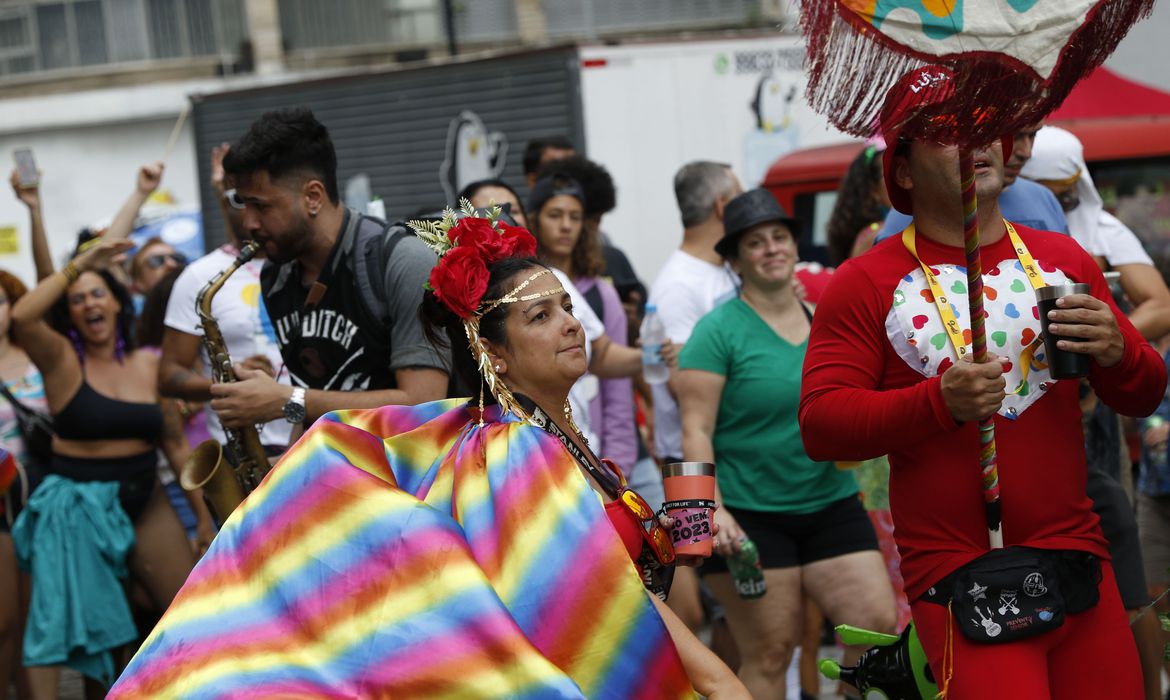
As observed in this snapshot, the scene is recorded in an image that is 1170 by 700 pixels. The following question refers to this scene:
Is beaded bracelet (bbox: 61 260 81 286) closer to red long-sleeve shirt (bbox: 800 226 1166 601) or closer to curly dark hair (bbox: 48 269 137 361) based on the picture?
curly dark hair (bbox: 48 269 137 361)

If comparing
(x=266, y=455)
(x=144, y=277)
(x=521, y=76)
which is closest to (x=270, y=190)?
(x=266, y=455)


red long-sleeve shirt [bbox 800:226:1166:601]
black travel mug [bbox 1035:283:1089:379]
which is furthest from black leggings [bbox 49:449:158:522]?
black travel mug [bbox 1035:283:1089:379]

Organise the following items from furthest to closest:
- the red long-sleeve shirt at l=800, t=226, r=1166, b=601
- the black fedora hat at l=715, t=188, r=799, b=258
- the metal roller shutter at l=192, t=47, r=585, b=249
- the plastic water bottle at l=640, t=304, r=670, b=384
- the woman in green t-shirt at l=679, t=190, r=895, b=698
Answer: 1. the metal roller shutter at l=192, t=47, r=585, b=249
2. the plastic water bottle at l=640, t=304, r=670, b=384
3. the black fedora hat at l=715, t=188, r=799, b=258
4. the woman in green t-shirt at l=679, t=190, r=895, b=698
5. the red long-sleeve shirt at l=800, t=226, r=1166, b=601

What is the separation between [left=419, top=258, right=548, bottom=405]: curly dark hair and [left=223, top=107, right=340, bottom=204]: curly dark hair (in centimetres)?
105

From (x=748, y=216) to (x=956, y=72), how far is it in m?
2.73

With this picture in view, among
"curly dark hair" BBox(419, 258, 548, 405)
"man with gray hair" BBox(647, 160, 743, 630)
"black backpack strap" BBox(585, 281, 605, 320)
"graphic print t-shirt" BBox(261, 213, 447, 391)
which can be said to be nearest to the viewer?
"curly dark hair" BBox(419, 258, 548, 405)

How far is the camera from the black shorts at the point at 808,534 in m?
5.63

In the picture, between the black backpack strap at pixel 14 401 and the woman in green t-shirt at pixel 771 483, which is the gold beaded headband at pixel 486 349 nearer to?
the woman in green t-shirt at pixel 771 483

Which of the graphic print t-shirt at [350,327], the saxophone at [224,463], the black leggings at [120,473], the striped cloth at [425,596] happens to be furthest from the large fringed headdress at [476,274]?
the black leggings at [120,473]

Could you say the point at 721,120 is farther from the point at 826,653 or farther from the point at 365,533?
the point at 365,533

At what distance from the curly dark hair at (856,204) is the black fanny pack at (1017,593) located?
11.0 feet

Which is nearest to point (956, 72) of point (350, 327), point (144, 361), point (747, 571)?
point (350, 327)

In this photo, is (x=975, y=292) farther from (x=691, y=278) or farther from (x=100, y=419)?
(x=100, y=419)

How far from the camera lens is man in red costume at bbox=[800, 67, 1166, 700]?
344 centimetres
